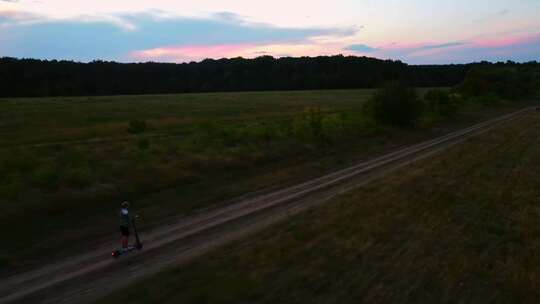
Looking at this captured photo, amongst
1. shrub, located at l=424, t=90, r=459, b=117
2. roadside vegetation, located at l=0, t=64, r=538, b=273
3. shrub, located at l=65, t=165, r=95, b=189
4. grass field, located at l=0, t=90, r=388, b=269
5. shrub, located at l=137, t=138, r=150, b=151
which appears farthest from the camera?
shrub, located at l=424, t=90, r=459, b=117

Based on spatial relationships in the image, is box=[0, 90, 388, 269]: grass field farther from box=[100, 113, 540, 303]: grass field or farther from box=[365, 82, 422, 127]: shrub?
box=[100, 113, 540, 303]: grass field

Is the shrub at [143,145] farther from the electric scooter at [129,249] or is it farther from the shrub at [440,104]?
the shrub at [440,104]

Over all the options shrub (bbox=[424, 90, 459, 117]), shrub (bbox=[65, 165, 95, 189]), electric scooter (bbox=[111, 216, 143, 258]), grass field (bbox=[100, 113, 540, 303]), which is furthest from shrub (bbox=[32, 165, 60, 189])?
shrub (bbox=[424, 90, 459, 117])

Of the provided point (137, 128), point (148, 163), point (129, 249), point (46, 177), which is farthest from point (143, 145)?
point (129, 249)

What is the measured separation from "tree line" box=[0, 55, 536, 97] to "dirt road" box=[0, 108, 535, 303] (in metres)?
104

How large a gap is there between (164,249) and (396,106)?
121 ft

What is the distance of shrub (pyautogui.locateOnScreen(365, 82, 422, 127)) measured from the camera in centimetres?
4678

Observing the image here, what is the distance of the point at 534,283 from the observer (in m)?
10.8

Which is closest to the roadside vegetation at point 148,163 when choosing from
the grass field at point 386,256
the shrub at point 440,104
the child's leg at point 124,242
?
the child's leg at point 124,242

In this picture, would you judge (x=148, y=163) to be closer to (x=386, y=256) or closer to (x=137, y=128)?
(x=386, y=256)

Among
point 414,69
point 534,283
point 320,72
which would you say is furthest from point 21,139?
point 414,69

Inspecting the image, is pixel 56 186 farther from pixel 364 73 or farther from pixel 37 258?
pixel 364 73

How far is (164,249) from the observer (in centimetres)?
1370

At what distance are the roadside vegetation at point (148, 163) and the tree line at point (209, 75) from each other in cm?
6917
